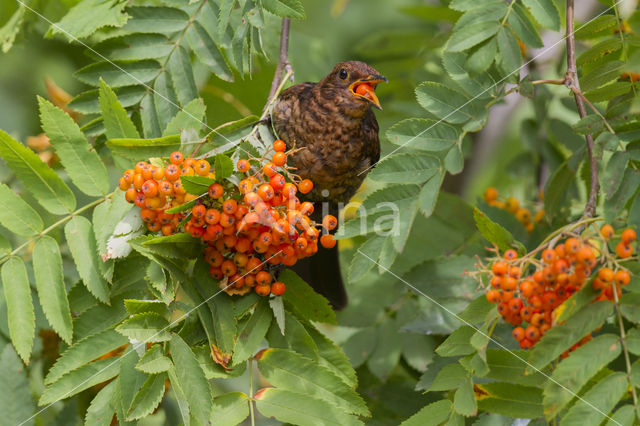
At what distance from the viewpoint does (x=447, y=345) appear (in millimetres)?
1571

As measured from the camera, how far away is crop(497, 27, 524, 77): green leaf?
1729 mm

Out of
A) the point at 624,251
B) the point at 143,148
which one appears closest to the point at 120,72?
the point at 143,148

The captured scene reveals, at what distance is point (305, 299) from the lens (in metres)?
1.76

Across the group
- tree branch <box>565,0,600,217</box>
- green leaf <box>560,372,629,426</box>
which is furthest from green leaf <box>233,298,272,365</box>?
tree branch <box>565,0,600,217</box>

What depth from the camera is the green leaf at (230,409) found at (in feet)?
5.15

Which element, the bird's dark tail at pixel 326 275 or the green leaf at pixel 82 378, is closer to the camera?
the green leaf at pixel 82 378

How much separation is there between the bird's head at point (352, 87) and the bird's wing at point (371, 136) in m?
0.06

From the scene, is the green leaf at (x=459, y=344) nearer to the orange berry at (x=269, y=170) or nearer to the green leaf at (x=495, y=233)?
the green leaf at (x=495, y=233)

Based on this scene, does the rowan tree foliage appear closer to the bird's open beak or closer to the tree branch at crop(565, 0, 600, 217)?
the tree branch at crop(565, 0, 600, 217)

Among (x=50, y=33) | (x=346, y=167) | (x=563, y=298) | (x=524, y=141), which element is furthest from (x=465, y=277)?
(x=50, y=33)

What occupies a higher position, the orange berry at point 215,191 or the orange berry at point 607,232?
the orange berry at point 215,191

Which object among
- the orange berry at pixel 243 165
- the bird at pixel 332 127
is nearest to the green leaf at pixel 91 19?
the bird at pixel 332 127

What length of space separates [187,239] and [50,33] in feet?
2.92

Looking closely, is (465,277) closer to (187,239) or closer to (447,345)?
(447,345)
